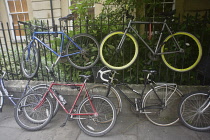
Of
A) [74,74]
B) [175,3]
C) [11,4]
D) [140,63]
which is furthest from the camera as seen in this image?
[11,4]

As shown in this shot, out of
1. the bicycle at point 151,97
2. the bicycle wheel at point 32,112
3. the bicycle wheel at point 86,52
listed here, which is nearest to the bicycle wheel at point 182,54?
the bicycle at point 151,97

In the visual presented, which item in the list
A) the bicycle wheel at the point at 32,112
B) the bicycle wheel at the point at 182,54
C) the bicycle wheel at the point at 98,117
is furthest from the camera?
the bicycle wheel at the point at 182,54

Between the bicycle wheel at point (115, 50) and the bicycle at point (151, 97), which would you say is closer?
the bicycle at point (151, 97)

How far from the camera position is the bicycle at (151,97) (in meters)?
2.81

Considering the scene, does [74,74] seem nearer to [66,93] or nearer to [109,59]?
[66,93]

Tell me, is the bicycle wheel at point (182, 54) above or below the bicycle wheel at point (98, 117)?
above

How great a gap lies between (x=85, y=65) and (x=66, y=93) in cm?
72

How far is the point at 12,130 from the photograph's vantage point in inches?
110

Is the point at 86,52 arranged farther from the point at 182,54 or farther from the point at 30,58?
the point at 182,54

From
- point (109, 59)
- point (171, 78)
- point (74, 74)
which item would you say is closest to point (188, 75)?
point (171, 78)

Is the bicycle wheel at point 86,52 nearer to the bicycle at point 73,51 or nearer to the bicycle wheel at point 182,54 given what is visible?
the bicycle at point 73,51

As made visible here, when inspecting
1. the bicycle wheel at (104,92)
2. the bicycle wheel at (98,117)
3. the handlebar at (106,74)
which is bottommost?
the bicycle wheel at (98,117)

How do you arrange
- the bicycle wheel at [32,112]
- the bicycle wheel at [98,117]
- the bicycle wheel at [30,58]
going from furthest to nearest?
the bicycle wheel at [30,58]
the bicycle wheel at [32,112]
the bicycle wheel at [98,117]

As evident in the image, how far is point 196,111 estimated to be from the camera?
279cm
